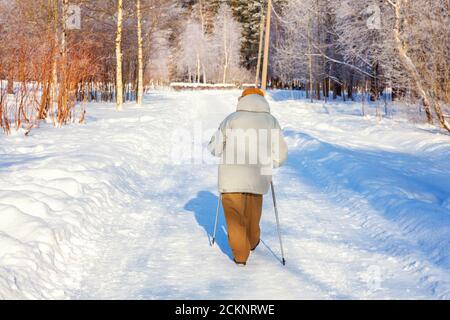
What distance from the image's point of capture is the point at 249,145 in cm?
555

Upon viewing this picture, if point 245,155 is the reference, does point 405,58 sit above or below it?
above

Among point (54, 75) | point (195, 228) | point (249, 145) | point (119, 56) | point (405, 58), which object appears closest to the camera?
point (249, 145)

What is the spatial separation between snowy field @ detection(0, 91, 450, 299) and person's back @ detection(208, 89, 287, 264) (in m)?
0.53

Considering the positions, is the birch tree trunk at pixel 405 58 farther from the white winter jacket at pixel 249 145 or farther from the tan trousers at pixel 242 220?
the tan trousers at pixel 242 220

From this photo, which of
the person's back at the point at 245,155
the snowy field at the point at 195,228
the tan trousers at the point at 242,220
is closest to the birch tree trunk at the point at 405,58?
the snowy field at the point at 195,228

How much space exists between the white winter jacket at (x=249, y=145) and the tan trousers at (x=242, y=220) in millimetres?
114

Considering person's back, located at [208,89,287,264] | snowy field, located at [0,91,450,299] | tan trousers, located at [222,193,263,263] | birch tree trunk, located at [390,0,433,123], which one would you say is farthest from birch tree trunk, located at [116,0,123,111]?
tan trousers, located at [222,193,263,263]

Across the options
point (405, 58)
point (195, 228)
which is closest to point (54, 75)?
point (195, 228)

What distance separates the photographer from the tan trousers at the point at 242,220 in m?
5.45

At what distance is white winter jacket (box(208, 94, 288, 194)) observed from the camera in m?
5.53

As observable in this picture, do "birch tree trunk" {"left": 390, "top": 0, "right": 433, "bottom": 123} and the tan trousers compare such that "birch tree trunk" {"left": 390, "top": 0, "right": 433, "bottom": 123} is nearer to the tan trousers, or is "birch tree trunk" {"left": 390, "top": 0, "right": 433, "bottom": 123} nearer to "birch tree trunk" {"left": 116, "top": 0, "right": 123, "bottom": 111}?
"birch tree trunk" {"left": 116, "top": 0, "right": 123, "bottom": 111}

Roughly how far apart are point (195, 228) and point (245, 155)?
174 centimetres

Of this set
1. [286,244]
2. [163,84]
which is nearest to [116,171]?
[286,244]

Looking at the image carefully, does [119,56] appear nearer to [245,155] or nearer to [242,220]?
[245,155]
